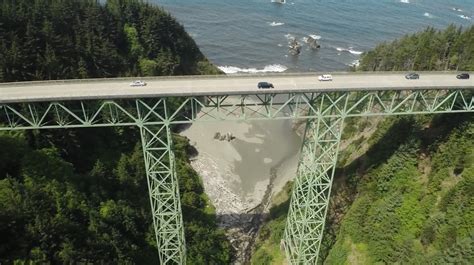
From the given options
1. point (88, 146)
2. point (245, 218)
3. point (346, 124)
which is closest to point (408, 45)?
point (346, 124)

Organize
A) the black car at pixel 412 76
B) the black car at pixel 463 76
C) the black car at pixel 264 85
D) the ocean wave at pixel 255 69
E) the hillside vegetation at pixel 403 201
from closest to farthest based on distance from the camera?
the hillside vegetation at pixel 403 201, the black car at pixel 264 85, the black car at pixel 412 76, the black car at pixel 463 76, the ocean wave at pixel 255 69

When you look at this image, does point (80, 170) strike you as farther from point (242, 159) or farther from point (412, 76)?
point (412, 76)

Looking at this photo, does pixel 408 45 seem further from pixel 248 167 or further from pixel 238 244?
pixel 238 244

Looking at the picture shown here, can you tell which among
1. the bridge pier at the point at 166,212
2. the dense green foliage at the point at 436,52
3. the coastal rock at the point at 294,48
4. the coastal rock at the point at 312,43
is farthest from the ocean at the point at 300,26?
the bridge pier at the point at 166,212

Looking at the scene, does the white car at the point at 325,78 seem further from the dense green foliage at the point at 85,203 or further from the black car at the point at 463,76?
the dense green foliage at the point at 85,203

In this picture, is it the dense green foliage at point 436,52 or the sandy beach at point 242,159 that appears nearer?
the sandy beach at point 242,159

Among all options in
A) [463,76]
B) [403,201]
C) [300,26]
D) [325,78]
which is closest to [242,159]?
[325,78]
